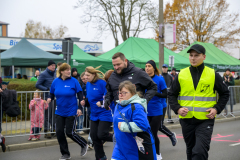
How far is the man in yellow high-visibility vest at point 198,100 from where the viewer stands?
425 centimetres

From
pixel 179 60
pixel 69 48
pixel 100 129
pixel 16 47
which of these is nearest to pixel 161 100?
pixel 100 129

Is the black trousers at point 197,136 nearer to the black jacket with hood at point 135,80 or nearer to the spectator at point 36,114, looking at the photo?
the black jacket with hood at point 135,80

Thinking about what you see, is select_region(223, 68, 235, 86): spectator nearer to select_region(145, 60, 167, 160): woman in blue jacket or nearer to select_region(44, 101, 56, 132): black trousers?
select_region(44, 101, 56, 132): black trousers

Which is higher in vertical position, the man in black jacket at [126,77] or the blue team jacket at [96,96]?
the man in black jacket at [126,77]

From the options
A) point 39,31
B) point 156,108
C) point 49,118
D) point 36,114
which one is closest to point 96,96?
point 156,108

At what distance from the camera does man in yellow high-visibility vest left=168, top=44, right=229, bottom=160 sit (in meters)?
4.25

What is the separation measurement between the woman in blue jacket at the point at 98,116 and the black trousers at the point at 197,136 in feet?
5.82

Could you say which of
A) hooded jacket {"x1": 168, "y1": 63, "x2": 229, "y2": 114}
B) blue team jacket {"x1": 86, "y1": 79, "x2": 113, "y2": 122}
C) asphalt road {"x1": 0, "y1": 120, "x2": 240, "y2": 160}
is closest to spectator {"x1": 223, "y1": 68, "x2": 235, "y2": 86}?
asphalt road {"x1": 0, "y1": 120, "x2": 240, "y2": 160}

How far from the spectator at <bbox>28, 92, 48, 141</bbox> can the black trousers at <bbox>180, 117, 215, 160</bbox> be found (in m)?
5.10

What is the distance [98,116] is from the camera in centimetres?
589

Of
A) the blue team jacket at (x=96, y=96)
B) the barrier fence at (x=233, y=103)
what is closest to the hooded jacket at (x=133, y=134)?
the blue team jacket at (x=96, y=96)

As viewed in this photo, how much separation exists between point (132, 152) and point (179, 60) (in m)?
17.3

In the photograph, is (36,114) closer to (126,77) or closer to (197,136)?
(126,77)

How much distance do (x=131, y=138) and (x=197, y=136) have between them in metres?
0.97
